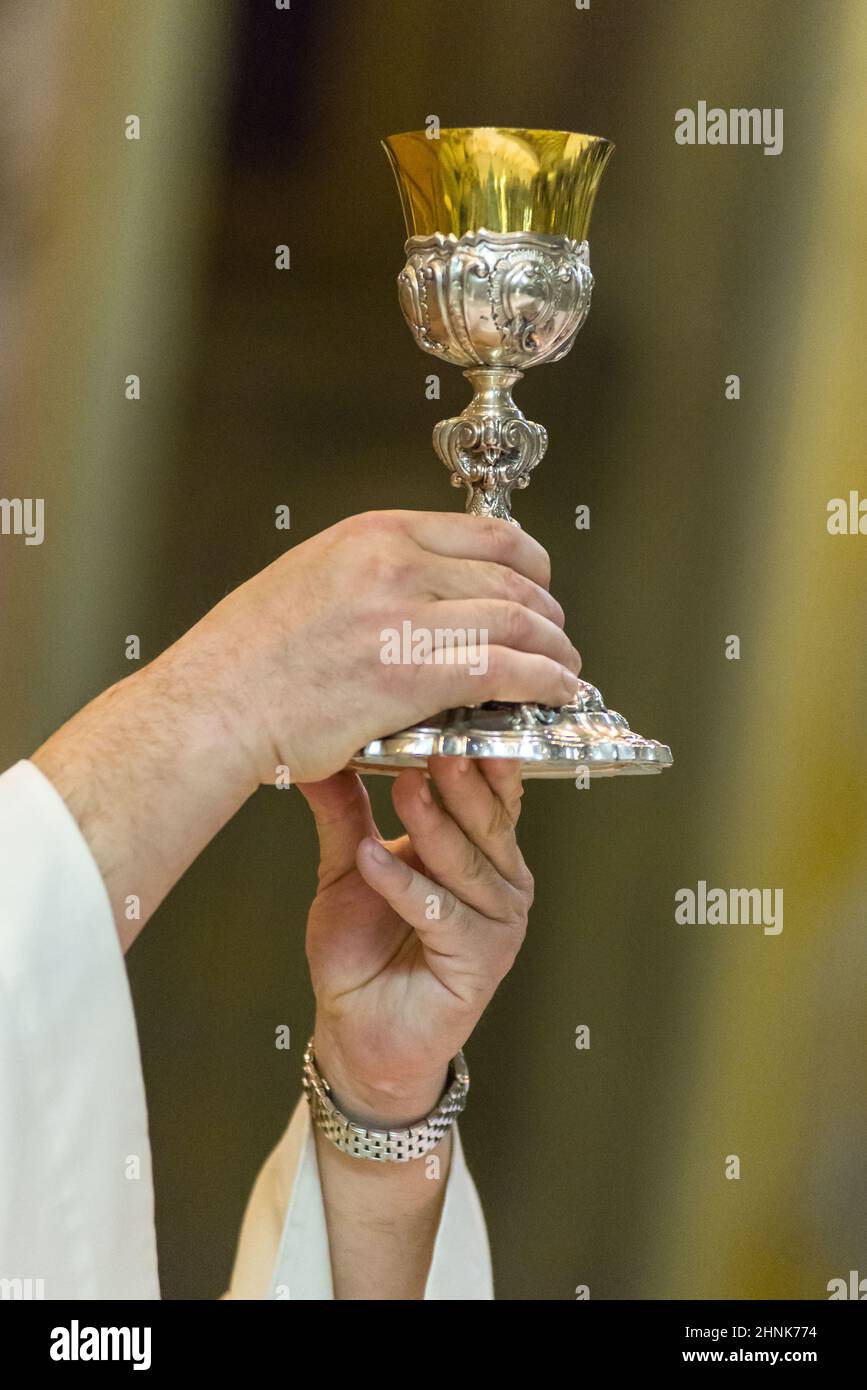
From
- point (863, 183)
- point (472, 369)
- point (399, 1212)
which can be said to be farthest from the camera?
point (863, 183)

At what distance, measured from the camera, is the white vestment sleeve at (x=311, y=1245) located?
134cm

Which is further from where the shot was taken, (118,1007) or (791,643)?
(791,643)

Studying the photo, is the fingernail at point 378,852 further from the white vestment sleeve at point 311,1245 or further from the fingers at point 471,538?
the white vestment sleeve at point 311,1245

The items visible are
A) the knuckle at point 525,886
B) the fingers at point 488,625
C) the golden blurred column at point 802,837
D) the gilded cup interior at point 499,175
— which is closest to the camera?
the fingers at point 488,625

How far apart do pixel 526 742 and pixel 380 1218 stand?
0.52m

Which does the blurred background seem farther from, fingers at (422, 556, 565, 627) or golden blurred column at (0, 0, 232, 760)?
fingers at (422, 556, 565, 627)

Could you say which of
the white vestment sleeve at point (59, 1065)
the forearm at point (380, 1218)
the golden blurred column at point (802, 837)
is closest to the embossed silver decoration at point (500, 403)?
the white vestment sleeve at point (59, 1065)

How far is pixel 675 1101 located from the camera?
222cm

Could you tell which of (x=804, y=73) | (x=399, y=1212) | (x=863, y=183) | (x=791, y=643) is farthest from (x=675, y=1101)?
Answer: (x=804, y=73)

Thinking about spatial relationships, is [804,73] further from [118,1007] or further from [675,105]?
[118,1007]

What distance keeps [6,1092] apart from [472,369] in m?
A: 0.67

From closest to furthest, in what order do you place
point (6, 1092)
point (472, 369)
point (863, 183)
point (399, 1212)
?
point (6, 1092), point (472, 369), point (399, 1212), point (863, 183)

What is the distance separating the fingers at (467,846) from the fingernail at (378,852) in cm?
3

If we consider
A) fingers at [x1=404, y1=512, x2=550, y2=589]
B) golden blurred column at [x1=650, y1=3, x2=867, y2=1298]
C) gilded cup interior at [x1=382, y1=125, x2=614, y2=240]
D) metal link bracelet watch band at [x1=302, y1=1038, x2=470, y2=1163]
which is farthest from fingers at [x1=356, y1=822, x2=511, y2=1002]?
golden blurred column at [x1=650, y1=3, x2=867, y2=1298]
